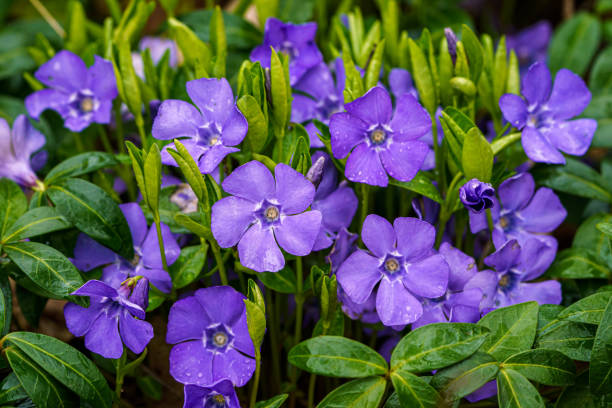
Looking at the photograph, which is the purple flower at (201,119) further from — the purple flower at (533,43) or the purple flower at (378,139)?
the purple flower at (533,43)

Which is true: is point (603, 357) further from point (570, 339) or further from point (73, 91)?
point (73, 91)

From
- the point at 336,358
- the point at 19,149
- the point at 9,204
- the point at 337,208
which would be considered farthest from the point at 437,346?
the point at 19,149

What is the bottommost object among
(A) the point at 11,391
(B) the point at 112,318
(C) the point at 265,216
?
(A) the point at 11,391

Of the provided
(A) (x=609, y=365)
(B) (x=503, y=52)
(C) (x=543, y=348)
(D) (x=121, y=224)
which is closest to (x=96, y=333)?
(D) (x=121, y=224)

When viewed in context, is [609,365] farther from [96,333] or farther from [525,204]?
[96,333]

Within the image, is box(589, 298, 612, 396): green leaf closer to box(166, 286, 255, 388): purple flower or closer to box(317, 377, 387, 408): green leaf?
box(317, 377, 387, 408): green leaf

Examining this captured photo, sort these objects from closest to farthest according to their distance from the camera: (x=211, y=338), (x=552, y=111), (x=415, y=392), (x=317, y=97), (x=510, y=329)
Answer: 1. (x=415, y=392)
2. (x=510, y=329)
3. (x=211, y=338)
4. (x=552, y=111)
5. (x=317, y=97)

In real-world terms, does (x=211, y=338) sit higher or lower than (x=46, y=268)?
lower
